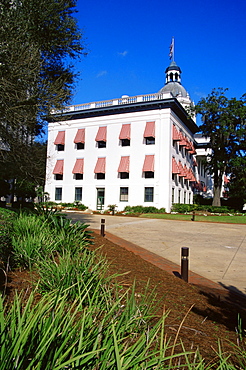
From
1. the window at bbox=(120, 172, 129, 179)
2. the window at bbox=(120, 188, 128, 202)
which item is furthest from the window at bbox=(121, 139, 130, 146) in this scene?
the window at bbox=(120, 188, 128, 202)

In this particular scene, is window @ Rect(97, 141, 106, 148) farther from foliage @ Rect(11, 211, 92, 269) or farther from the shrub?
foliage @ Rect(11, 211, 92, 269)

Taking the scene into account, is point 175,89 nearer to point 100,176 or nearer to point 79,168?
point 100,176

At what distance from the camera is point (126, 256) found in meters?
6.69

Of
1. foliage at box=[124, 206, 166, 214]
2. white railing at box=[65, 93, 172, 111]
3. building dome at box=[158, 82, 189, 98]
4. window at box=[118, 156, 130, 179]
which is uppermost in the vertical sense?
building dome at box=[158, 82, 189, 98]

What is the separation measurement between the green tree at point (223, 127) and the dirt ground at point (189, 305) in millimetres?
33882

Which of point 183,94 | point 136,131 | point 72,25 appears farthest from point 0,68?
point 183,94

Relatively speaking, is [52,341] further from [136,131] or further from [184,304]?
[136,131]

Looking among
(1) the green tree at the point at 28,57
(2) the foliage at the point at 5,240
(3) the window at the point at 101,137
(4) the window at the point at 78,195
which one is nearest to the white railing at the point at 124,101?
(3) the window at the point at 101,137

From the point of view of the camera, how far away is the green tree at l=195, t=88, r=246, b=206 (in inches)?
1428

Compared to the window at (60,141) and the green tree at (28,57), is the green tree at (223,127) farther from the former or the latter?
the green tree at (28,57)

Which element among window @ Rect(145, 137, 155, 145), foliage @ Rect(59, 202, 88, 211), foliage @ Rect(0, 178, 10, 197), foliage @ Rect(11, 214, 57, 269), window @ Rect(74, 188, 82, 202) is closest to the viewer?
foliage @ Rect(11, 214, 57, 269)

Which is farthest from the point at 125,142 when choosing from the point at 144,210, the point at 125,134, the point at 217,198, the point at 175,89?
the point at 175,89

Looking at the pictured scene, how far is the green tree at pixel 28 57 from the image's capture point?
360 inches

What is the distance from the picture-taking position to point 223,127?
119ft
